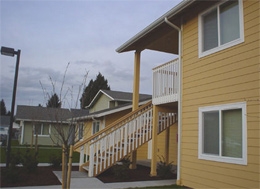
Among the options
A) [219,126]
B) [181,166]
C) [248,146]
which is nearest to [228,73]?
[219,126]

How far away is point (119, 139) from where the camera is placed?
10320 mm

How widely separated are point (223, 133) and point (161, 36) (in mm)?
5125

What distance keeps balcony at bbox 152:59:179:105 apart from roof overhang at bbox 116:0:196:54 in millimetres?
1281

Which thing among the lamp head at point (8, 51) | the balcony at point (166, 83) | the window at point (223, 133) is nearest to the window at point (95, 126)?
the balcony at point (166, 83)

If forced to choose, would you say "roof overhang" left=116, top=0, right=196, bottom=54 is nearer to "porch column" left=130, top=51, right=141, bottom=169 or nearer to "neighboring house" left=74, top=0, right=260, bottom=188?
"neighboring house" left=74, top=0, right=260, bottom=188

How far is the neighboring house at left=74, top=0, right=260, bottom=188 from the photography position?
238 inches

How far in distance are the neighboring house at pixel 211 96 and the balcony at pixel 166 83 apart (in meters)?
0.04

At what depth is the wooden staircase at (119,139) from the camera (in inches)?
377

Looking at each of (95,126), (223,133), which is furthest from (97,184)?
(95,126)

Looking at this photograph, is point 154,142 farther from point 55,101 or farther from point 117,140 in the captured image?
point 55,101

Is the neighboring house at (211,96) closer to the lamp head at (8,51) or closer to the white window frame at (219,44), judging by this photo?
the white window frame at (219,44)

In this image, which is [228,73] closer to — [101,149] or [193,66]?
[193,66]

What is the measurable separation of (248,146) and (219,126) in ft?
3.24

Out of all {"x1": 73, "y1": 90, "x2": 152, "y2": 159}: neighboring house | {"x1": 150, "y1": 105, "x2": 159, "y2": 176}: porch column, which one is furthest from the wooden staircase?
{"x1": 73, "y1": 90, "x2": 152, "y2": 159}: neighboring house
